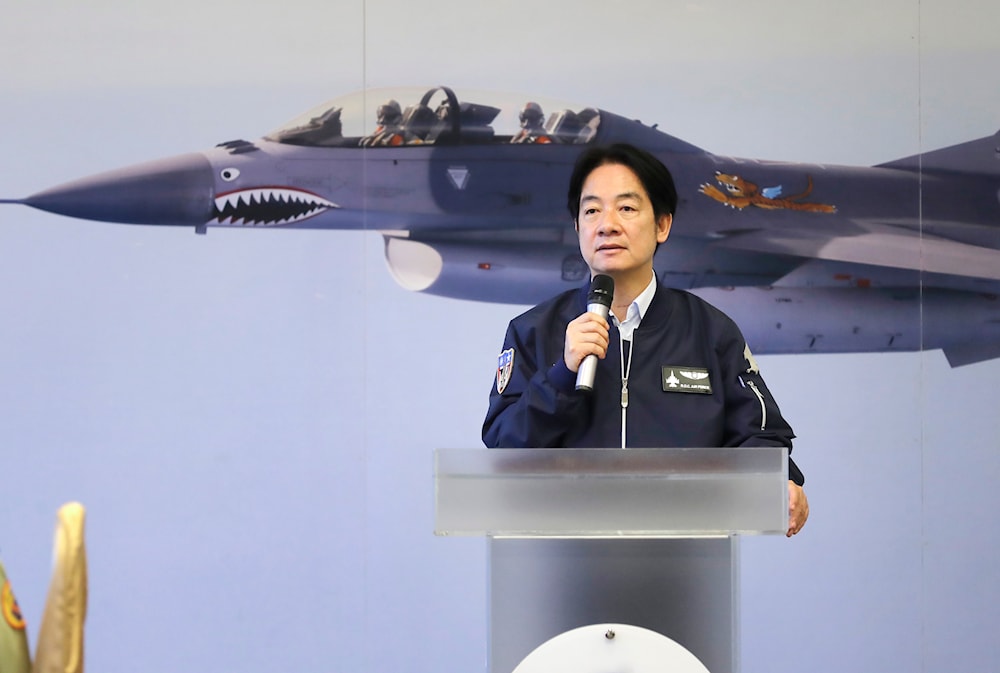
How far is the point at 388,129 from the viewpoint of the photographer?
3553 mm

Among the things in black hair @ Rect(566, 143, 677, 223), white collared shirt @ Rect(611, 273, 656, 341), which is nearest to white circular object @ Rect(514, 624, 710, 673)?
white collared shirt @ Rect(611, 273, 656, 341)

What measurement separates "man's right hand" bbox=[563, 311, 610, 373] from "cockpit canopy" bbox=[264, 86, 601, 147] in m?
1.76

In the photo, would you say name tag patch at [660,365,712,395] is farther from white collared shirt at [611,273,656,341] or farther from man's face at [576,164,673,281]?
man's face at [576,164,673,281]

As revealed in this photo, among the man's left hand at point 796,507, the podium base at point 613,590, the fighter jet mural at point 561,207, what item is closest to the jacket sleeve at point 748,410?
the man's left hand at point 796,507

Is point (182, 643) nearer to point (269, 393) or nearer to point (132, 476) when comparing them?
point (132, 476)

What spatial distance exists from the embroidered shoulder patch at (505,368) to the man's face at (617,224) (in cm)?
22

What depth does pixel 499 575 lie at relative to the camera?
5.16 feet

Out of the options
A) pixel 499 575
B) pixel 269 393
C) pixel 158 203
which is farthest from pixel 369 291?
pixel 499 575

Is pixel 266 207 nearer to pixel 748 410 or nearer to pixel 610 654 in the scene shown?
pixel 748 410

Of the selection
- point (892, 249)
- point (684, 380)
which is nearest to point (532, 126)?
point (892, 249)

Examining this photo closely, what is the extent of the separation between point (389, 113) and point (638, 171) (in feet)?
4.99

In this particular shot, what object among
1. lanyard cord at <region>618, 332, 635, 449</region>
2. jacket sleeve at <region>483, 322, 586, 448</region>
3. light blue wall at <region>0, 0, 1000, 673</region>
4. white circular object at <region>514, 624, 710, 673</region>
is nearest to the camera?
white circular object at <region>514, 624, 710, 673</region>

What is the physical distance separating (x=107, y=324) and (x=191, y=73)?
0.81 metres

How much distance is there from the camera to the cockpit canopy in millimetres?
3549
